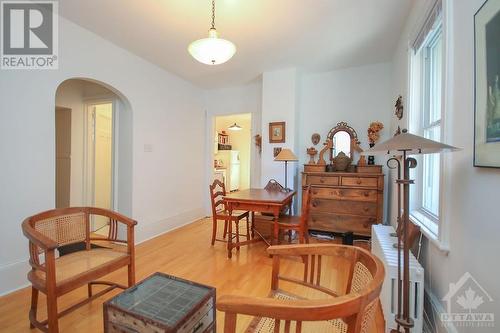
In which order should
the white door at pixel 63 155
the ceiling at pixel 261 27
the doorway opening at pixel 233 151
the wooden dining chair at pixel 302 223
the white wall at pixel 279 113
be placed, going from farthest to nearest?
the doorway opening at pixel 233 151 < the white wall at pixel 279 113 < the white door at pixel 63 155 < the wooden dining chair at pixel 302 223 < the ceiling at pixel 261 27

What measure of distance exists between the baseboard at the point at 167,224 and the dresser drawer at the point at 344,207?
228cm

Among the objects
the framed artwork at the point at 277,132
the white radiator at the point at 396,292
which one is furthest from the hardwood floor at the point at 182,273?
the framed artwork at the point at 277,132

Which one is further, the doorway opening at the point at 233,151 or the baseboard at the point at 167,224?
A: the doorway opening at the point at 233,151

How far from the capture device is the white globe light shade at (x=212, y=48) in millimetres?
1856

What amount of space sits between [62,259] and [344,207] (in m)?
3.05

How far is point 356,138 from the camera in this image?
3.58m

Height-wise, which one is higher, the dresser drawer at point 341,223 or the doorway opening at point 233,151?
the doorway opening at point 233,151

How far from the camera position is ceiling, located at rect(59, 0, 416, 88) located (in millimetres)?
2162

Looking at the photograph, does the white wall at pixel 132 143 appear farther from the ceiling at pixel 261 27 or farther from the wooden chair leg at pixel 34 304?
the wooden chair leg at pixel 34 304

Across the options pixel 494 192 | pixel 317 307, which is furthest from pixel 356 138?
pixel 317 307

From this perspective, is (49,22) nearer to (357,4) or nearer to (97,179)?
(97,179)

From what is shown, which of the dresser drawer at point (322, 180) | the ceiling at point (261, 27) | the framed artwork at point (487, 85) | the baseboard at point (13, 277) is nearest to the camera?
the framed artwork at point (487, 85)

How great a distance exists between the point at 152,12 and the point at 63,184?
3.03 metres

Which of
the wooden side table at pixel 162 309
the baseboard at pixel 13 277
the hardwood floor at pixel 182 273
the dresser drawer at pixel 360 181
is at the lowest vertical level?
the hardwood floor at pixel 182 273
